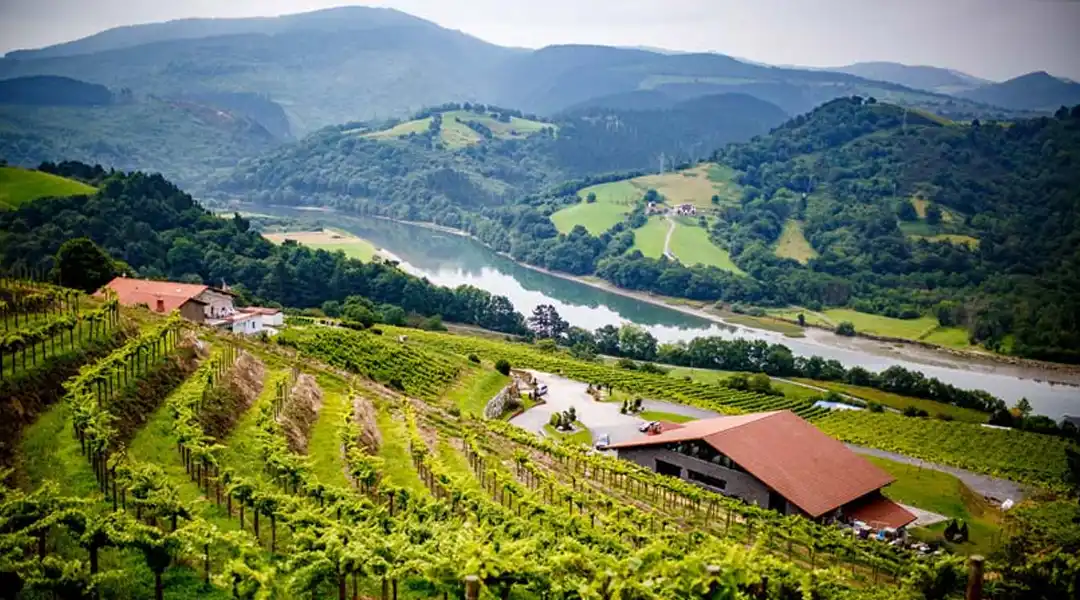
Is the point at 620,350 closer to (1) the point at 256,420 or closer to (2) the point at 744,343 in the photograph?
(2) the point at 744,343

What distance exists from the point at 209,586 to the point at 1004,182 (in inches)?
7050

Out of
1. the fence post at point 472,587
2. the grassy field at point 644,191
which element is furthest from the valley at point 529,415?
the grassy field at point 644,191

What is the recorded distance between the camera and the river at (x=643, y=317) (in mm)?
Answer: 86750

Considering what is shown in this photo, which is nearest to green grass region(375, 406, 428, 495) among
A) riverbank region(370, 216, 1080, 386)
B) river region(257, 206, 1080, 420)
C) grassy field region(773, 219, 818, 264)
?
river region(257, 206, 1080, 420)

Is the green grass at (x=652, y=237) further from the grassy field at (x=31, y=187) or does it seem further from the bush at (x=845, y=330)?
the grassy field at (x=31, y=187)

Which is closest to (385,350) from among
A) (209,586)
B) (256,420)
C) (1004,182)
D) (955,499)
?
(256,420)

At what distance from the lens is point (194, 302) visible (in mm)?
49219

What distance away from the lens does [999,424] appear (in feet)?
204

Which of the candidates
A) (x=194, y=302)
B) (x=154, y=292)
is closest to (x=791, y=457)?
(x=194, y=302)

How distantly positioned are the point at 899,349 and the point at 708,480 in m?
72.8

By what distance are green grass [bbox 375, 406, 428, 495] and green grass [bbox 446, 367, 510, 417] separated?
32.3 feet

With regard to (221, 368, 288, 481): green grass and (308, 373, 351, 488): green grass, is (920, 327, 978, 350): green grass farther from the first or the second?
(221, 368, 288, 481): green grass

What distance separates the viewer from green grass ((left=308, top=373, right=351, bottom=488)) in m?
24.1

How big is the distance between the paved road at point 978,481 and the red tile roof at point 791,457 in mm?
9516
